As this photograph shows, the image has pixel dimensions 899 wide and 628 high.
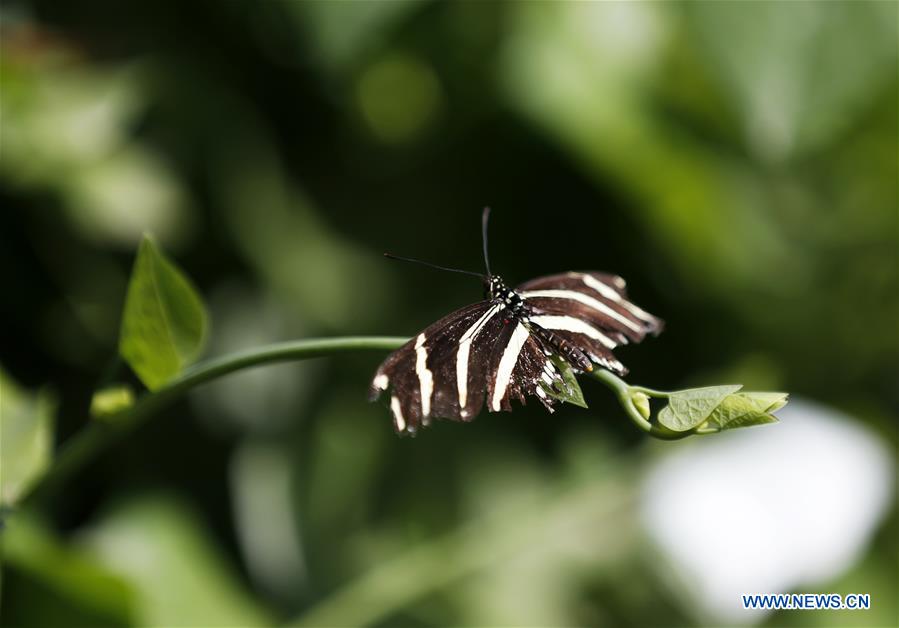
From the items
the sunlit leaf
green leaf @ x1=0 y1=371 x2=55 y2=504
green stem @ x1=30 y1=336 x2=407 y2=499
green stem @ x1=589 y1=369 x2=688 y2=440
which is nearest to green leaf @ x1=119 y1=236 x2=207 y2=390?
green stem @ x1=30 y1=336 x2=407 y2=499

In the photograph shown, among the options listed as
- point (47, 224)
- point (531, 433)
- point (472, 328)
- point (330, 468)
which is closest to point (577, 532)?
point (531, 433)

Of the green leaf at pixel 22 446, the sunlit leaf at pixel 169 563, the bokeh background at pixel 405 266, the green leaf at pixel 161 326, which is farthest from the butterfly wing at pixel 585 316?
the sunlit leaf at pixel 169 563

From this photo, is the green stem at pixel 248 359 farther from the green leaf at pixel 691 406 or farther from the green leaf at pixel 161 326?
the green leaf at pixel 691 406

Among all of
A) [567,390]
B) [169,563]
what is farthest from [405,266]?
[567,390]

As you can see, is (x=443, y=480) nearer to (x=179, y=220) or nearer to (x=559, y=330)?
(x=179, y=220)

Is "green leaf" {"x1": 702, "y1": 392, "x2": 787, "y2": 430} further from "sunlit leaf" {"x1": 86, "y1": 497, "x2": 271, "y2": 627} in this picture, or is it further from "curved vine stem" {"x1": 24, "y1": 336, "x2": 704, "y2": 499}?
"sunlit leaf" {"x1": 86, "y1": 497, "x2": 271, "y2": 627}

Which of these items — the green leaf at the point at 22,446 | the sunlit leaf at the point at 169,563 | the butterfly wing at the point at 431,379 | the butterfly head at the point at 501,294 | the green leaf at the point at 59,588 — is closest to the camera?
the butterfly wing at the point at 431,379
